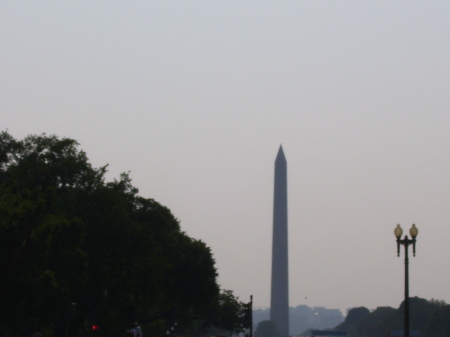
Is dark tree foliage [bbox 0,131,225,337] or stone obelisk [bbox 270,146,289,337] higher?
stone obelisk [bbox 270,146,289,337]

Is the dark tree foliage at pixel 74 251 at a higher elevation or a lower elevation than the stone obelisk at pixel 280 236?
lower

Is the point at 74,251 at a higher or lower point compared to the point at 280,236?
lower

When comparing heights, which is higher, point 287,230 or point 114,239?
point 287,230

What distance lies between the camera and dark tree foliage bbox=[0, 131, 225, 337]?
47.7 meters

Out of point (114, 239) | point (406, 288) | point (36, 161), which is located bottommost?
point (406, 288)

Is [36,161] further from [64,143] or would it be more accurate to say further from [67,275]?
[67,275]

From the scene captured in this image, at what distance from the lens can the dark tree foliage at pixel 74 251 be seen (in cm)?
4769

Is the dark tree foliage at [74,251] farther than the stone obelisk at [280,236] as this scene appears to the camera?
No

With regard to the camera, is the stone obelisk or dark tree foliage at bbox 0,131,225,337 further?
the stone obelisk

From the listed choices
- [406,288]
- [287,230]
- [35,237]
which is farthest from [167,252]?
[287,230]

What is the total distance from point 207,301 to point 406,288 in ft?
163

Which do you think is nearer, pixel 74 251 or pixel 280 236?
pixel 74 251

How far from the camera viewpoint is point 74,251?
5834 centimetres

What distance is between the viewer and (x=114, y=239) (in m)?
69.1
